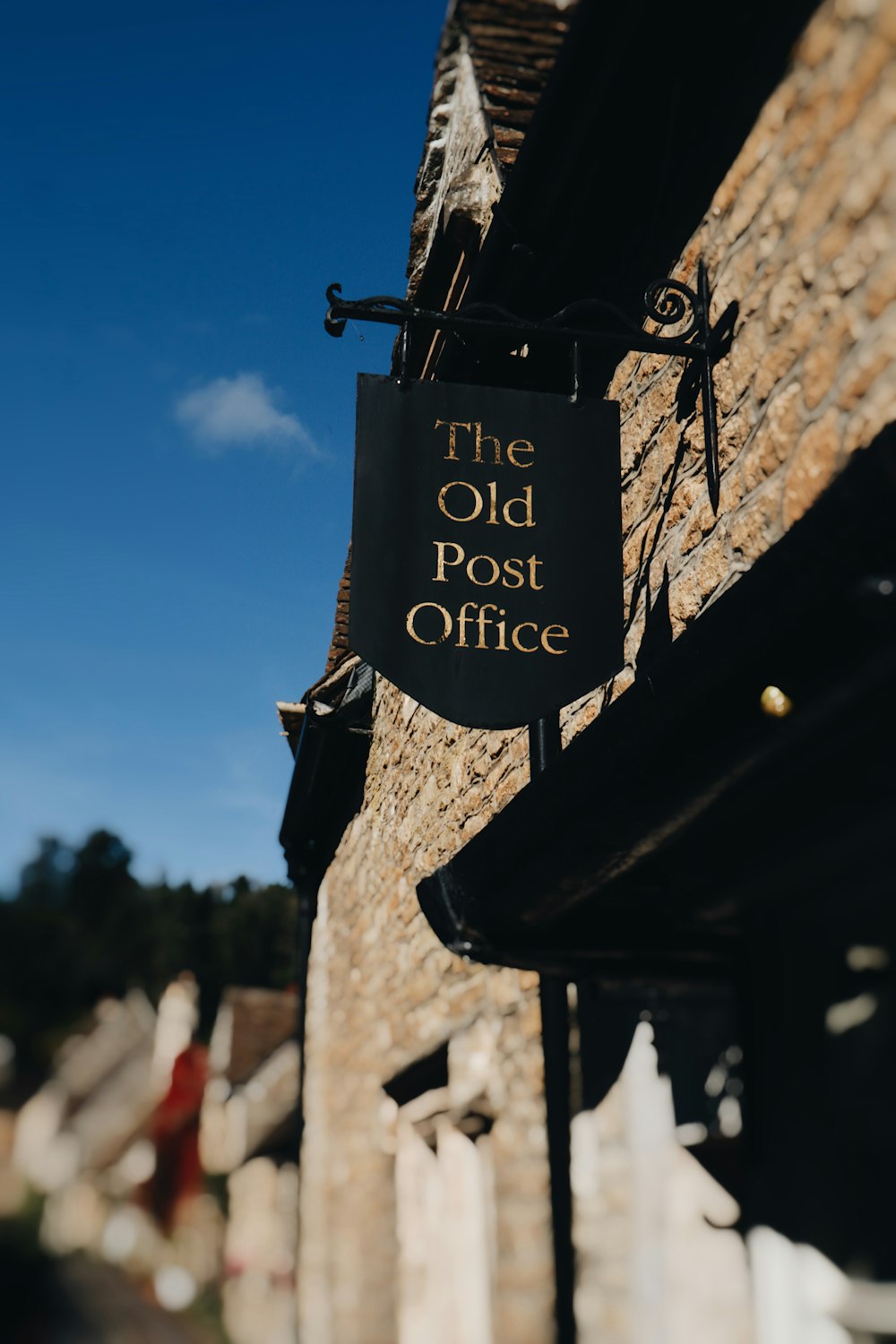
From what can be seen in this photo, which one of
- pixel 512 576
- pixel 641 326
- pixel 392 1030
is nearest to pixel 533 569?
pixel 512 576

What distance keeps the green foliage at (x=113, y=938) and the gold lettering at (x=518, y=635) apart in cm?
2778

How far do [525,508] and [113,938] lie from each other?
120 ft

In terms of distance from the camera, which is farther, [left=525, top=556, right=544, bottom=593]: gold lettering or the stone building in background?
[left=525, top=556, right=544, bottom=593]: gold lettering

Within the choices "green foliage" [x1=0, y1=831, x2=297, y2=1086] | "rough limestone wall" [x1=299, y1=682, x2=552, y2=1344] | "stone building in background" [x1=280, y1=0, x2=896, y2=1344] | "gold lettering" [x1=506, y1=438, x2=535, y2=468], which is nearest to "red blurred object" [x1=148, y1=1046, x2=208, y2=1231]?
"green foliage" [x1=0, y1=831, x2=297, y2=1086]

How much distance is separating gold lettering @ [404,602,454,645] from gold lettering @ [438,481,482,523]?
253 millimetres

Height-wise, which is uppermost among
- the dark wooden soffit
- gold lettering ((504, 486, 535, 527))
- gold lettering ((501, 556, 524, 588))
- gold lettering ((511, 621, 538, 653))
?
gold lettering ((504, 486, 535, 527))

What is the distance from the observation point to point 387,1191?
6004 mm

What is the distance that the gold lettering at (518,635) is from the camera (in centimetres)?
287

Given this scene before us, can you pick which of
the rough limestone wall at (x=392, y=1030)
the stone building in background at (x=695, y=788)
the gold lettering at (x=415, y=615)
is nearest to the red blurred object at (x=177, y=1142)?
the rough limestone wall at (x=392, y=1030)

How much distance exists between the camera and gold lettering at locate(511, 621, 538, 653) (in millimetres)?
2865

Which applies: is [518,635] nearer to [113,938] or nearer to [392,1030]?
[392,1030]

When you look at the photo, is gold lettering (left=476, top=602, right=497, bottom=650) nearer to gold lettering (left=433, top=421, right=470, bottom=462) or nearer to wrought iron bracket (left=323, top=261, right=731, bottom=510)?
gold lettering (left=433, top=421, right=470, bottom=462)

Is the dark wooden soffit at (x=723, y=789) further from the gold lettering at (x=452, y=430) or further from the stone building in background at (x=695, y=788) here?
the gold lettering at (x=452, y=430)

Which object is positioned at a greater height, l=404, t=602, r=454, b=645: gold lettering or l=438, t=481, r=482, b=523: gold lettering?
l=438, t=481, r=482, b=523: gold lettering
